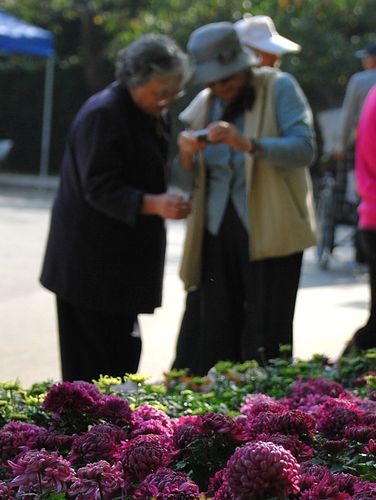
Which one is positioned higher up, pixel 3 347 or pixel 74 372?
pixel 74 372

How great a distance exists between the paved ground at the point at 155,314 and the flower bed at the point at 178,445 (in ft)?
8.36

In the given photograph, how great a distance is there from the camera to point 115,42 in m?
25.1

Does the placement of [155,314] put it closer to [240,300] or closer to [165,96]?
[240,300]

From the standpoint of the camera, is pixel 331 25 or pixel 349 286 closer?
pixel 349 286

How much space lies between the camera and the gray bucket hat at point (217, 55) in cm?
502

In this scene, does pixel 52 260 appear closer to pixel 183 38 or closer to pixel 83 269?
pixel 83 269

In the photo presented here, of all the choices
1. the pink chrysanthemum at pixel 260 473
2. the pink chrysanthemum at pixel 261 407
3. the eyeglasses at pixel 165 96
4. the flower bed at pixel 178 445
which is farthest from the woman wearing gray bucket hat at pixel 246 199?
the pink chrysanthemum at pixel 260 473

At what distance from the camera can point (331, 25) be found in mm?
22969

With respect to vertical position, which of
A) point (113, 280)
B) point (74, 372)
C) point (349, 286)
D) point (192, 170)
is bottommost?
point (349, 286)

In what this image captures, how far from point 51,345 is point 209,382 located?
3.62m

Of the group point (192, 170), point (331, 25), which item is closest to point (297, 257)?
point (192, 170)

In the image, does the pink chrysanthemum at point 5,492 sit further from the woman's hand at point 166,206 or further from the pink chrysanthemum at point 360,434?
the woman's hand at point 166,206

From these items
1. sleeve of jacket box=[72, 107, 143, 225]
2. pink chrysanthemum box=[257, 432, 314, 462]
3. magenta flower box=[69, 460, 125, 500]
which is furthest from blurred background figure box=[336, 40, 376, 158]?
magenta flower box=[69, 460, 125, 500]

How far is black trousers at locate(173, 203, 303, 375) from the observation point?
5.28 metres
